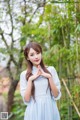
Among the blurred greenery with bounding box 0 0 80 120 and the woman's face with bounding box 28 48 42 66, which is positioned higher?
the woman's face with bounding box 28 48 42 66

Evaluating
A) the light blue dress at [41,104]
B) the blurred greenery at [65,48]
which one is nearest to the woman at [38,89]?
the light blue dress at [41,104]

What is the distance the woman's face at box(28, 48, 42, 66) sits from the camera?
159 centimetres

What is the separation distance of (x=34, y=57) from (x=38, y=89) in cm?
17

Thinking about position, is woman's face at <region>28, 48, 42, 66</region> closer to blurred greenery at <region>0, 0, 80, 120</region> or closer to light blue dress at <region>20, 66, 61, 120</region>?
light blue dress at <region>20, 66, 61, 120</region>

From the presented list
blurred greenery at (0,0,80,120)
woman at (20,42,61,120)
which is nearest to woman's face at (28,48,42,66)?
woman at (20,42,61,120)

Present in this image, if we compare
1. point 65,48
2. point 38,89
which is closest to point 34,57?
point 38,89

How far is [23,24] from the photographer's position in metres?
5.34

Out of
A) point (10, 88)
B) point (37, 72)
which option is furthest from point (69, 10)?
point (10, 88)

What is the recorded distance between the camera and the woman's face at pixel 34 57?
1591 mm

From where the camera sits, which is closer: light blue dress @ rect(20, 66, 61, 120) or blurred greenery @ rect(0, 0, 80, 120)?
light blue dress @ rect(20, 66, 61, 120)

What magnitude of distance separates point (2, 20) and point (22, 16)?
356mm

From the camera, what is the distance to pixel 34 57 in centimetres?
159

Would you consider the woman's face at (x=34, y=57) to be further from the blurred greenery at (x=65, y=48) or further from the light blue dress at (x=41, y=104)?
the blurred greenery at (x=65, y=48)

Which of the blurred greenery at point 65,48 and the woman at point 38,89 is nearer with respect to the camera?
the woman at point 38,89
